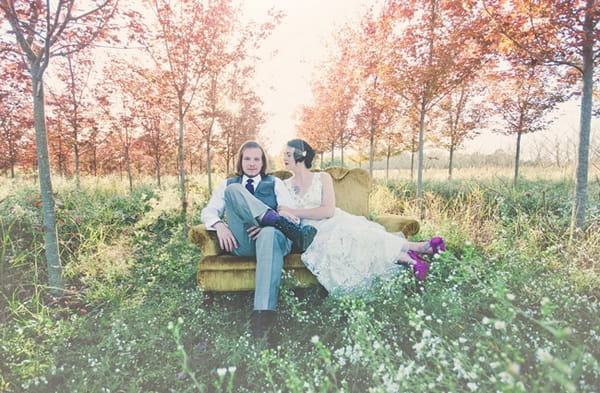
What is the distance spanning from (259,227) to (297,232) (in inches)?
13.5

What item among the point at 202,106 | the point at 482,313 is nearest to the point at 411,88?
the point at 482,313

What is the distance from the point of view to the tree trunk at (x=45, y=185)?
252cm

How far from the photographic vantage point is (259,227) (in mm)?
2604

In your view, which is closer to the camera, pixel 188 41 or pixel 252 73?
pixel 188 41

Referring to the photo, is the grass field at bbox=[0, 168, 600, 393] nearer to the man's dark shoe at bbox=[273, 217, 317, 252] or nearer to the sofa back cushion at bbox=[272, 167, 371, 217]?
the man's dark shoe at bbox=[273, 217, 317, 252]

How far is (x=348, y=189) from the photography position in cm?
369

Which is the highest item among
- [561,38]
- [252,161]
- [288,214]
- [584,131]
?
[561,38]

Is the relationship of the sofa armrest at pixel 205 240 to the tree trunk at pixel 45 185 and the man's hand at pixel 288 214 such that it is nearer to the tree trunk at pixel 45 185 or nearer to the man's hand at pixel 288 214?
the man's hand at pixel 288 214

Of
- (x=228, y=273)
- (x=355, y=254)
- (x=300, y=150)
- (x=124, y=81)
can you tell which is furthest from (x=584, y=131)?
(x=124, y=81)

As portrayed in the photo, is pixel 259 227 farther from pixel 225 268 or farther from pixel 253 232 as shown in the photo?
→ pixel 225 268

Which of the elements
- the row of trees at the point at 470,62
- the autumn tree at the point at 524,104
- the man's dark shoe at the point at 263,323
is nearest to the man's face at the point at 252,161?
the man's dark shoe at the point at 263,323

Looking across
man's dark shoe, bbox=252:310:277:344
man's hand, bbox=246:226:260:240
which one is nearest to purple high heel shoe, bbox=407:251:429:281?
man's dark shoe, bbox=252:310:277:344

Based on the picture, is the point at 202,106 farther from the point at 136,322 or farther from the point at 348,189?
the point at 136,322

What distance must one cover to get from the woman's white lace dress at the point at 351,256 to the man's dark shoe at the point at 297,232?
0.07 meters
